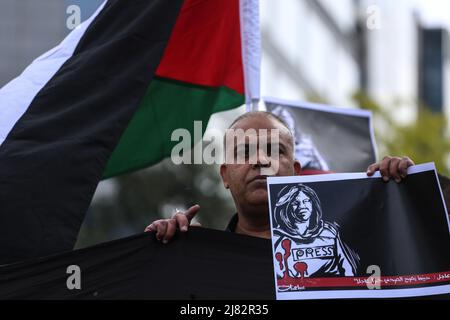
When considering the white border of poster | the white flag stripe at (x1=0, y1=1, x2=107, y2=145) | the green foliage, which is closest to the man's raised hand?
the white flag stripe at (x1=0, y1=1, x2=107, y2=145)

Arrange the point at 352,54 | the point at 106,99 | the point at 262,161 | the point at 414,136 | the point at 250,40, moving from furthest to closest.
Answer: the point at 352,54, the point at 414,136, the point at 250,40, the point at 106,99, the point at 262,161

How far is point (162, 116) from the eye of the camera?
789 centimetres

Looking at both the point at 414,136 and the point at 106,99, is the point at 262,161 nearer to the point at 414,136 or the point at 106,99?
the point at 106,99

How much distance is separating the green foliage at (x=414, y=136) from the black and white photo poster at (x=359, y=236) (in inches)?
882

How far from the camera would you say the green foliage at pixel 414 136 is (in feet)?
91.6

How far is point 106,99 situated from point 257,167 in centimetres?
114

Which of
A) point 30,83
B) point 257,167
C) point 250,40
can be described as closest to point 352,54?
point 250,40

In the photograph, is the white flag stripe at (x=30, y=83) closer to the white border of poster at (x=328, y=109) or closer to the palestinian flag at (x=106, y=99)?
the palestinian flag at (x=106, y=99)

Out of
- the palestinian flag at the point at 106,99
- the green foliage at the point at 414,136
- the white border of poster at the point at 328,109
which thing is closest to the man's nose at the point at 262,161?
the palestinian flag at the point at 106,99

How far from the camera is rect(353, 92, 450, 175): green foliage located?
2792cm

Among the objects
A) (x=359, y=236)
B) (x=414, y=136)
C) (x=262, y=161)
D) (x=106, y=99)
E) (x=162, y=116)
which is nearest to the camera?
(x=359, y=236)

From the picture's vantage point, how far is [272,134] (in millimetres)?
5879

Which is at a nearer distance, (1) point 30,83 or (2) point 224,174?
(2) point 224,174
